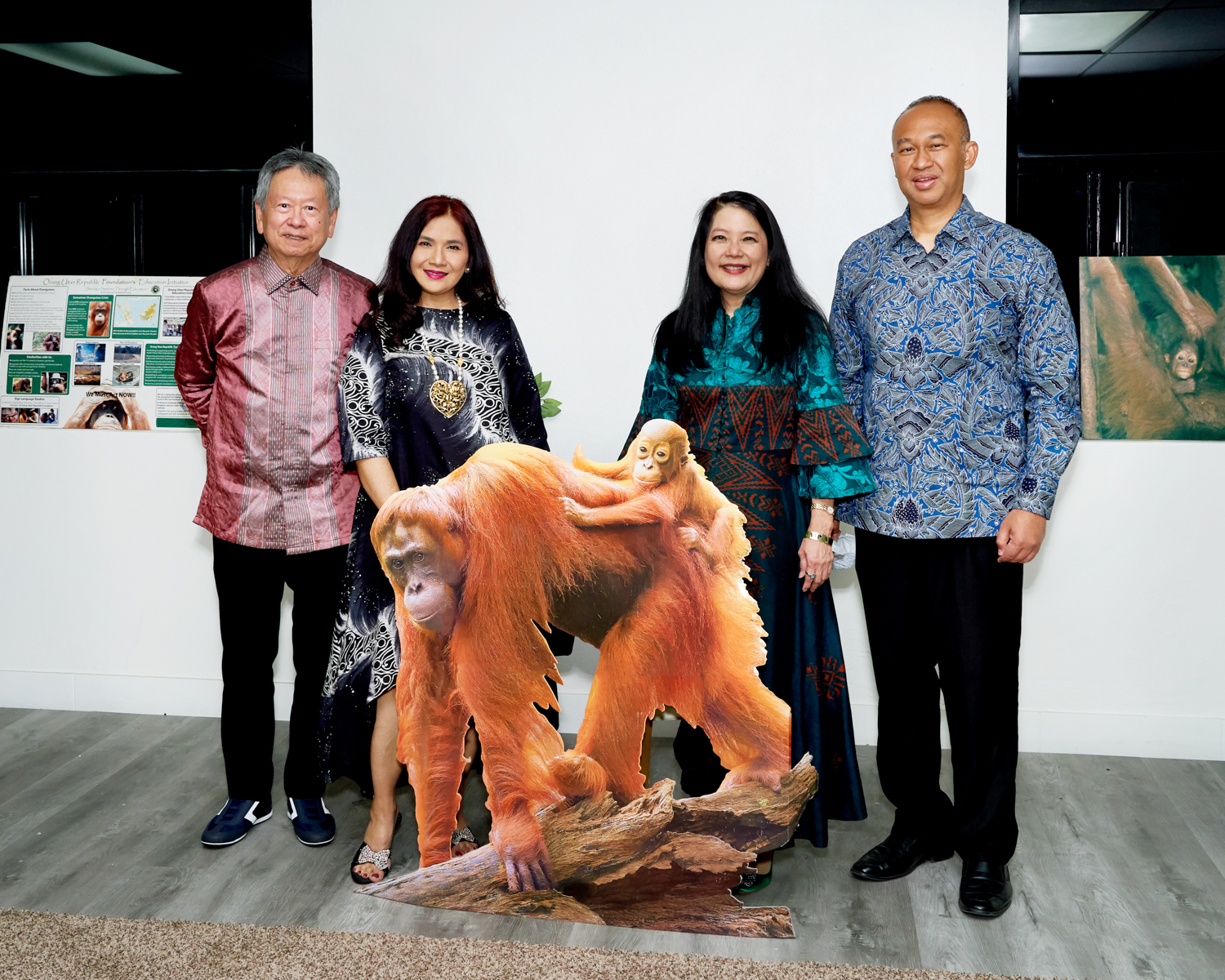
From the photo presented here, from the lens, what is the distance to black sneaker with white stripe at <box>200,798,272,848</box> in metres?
2.39

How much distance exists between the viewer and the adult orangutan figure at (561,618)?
2002 mm

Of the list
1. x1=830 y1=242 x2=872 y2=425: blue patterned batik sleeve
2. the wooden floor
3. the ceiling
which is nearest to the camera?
the wooden floor

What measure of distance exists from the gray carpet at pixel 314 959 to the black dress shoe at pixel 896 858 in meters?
0.38

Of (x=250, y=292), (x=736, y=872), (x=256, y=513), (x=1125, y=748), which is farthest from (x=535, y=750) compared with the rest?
(x=1125, y=748)

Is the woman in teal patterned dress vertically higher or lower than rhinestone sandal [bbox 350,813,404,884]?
higher

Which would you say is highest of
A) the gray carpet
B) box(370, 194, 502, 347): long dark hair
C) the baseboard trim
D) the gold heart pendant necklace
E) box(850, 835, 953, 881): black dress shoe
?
box(370, 194, 502, 347): long dark hair

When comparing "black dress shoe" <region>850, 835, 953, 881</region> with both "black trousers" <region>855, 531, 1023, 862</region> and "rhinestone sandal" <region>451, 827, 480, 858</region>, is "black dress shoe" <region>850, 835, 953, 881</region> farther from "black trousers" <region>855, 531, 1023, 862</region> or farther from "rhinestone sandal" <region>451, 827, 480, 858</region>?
"rhinestone sandal" <region>451, 827, 480, 858</region>

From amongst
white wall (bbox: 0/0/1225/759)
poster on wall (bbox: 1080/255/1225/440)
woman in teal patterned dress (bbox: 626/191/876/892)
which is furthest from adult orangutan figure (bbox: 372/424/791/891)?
poster on wall (bbox: 1080/255/1225/440)

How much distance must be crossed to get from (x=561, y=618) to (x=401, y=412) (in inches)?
23.5

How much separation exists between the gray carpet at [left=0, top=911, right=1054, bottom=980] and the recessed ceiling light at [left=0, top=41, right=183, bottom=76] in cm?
274

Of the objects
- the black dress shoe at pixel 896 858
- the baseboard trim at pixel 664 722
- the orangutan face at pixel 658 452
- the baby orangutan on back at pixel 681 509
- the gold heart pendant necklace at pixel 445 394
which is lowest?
the black dress shoe at pixel 896 858

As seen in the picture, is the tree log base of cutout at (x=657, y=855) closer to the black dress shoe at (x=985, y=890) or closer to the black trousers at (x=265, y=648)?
the black dress shoe at (x=985, y=890)

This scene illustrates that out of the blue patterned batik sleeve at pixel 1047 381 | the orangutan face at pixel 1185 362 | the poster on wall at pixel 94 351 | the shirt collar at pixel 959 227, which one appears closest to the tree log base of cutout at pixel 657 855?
the blue patterned batik sleeve at pixel 1047 381

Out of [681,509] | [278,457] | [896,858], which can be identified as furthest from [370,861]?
[896,858]
